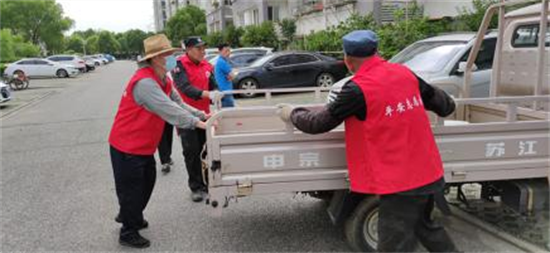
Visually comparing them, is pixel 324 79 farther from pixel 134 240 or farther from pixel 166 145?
pixel 134 240

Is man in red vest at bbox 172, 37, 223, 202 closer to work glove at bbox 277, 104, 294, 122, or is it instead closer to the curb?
work glove at bbox 277, 104, 294, 122

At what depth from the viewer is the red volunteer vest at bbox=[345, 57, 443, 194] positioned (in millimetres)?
2844

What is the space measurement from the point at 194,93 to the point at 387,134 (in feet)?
9.71

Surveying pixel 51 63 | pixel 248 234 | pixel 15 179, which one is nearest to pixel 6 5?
pixel 51 63

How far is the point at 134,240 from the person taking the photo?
14.4ft

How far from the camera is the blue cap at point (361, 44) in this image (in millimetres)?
2926

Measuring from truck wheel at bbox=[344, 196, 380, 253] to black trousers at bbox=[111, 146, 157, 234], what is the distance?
1750 mm

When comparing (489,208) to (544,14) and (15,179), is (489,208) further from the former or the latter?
(15,179)

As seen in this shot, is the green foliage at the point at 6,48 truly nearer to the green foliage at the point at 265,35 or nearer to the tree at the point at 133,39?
the green foliage at the point at 265,35

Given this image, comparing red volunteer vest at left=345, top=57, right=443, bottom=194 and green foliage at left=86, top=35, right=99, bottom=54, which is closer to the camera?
red volunteer vest at left=345, top=57, right=443, bottom=194

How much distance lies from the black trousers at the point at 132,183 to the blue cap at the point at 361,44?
6.93 feet

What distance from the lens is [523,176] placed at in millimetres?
3809

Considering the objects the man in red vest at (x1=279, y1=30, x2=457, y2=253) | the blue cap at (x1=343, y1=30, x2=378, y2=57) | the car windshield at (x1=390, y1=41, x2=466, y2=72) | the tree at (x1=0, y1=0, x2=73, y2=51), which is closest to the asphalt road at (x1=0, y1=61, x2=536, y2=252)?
the man in red vest at (x1=279, y1=30, x2=457, y2=253)

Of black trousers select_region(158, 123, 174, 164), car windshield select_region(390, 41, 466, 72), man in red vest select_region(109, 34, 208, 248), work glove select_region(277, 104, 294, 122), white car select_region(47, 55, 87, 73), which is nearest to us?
work glove select_region(277, 104, 294, 122)
